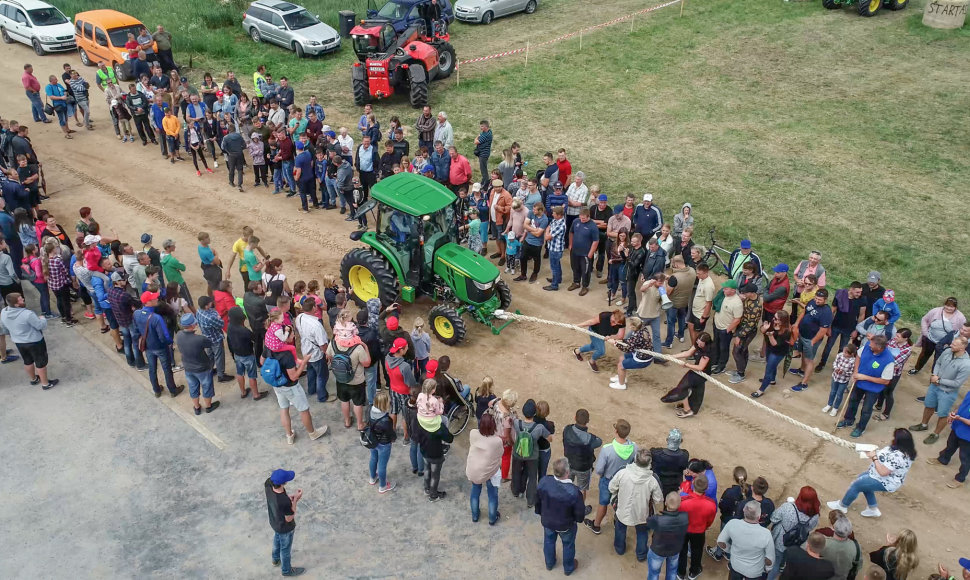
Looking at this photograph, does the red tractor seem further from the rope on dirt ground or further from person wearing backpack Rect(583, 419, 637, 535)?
person wearing backpack Rect(583, 419, 637, 535)

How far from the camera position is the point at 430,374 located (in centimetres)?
965

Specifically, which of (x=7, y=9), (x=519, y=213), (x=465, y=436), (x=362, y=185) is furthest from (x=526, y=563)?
(x=7, y=9)

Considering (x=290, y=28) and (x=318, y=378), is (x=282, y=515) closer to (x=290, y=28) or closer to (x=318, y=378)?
(x=318, y=378)

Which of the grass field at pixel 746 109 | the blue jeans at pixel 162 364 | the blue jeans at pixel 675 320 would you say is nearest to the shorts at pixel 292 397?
the blue jeans at pixel 162 364

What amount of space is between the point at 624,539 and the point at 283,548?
3622 millimetres

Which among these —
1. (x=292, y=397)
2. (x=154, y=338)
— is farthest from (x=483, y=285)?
(x=154, y=338)

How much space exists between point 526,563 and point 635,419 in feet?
9.24

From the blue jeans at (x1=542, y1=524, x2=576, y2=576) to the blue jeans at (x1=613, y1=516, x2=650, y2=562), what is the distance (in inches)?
19.9

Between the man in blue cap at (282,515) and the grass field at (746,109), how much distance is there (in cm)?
971

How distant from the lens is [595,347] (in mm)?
11367

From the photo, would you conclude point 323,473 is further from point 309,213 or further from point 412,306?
point 309,213

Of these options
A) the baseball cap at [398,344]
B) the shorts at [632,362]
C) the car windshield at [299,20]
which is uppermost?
the car windshield at [299,20]

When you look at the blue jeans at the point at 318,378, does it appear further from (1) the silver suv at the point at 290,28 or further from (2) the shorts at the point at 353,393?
(1) the silver suv at the point at 290,28

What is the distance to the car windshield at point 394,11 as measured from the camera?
22359 mm
